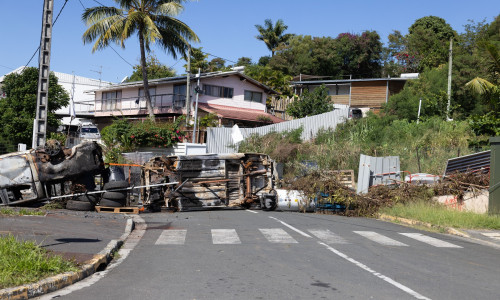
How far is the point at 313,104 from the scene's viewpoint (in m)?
42.4

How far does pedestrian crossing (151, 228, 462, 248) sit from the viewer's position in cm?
1146

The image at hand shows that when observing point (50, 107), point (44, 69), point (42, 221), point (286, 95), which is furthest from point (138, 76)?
point (42, 221)

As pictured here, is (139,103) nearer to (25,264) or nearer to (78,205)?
(78,205)

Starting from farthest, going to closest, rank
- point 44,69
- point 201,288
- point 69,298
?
point 44,69 → point 201,288 → point 69,298

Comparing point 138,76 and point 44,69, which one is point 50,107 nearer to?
point 138,76

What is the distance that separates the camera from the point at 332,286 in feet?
23.6

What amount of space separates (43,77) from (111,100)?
31448mm

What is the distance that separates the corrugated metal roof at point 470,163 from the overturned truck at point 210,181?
672cm

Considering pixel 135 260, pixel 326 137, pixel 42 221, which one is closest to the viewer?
pixel 135 260

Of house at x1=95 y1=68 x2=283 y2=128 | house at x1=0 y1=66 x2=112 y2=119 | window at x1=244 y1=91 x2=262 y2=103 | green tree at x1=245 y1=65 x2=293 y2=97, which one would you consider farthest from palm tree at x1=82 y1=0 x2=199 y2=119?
house at x1=0 y1=66 x2=112 y2=119

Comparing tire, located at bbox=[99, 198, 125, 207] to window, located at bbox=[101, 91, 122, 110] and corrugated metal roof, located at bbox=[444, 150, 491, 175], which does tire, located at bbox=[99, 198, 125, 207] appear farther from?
window, located at bbox=[101, 91, 122, 110]

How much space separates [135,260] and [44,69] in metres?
11.2

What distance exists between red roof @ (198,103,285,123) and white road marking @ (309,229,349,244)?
25.5 m

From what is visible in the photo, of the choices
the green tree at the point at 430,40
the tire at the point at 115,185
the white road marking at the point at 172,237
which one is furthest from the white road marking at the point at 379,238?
the green tree at the point at 430,40
